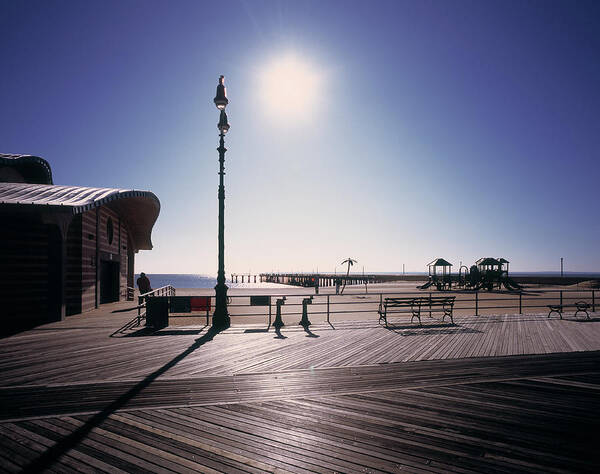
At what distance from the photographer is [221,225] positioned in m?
10.9

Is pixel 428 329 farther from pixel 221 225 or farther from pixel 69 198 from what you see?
pixel 69 198

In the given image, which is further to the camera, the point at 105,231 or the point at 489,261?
the point at 489,261

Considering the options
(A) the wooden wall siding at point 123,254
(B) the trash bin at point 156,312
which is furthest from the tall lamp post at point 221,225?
(A) the wooden wall siding at point 123,254

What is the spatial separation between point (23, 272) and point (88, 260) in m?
3.16

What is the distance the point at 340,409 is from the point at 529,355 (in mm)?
5324

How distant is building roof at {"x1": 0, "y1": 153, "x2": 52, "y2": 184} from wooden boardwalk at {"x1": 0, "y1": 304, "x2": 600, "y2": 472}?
1242 centimetres

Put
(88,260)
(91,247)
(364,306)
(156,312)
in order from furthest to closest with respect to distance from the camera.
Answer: (364,306)
(91,247)
(88,260)
(156,312)

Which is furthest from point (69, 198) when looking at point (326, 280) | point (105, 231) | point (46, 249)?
point (326, 280)

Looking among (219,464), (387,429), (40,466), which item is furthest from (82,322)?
(387,429)

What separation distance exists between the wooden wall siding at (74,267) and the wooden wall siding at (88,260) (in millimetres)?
131

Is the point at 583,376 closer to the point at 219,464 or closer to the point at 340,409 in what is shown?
the point at 340,409

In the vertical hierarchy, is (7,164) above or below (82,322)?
above

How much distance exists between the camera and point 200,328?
10.4 metres

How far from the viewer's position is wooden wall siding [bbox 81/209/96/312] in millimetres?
14648
